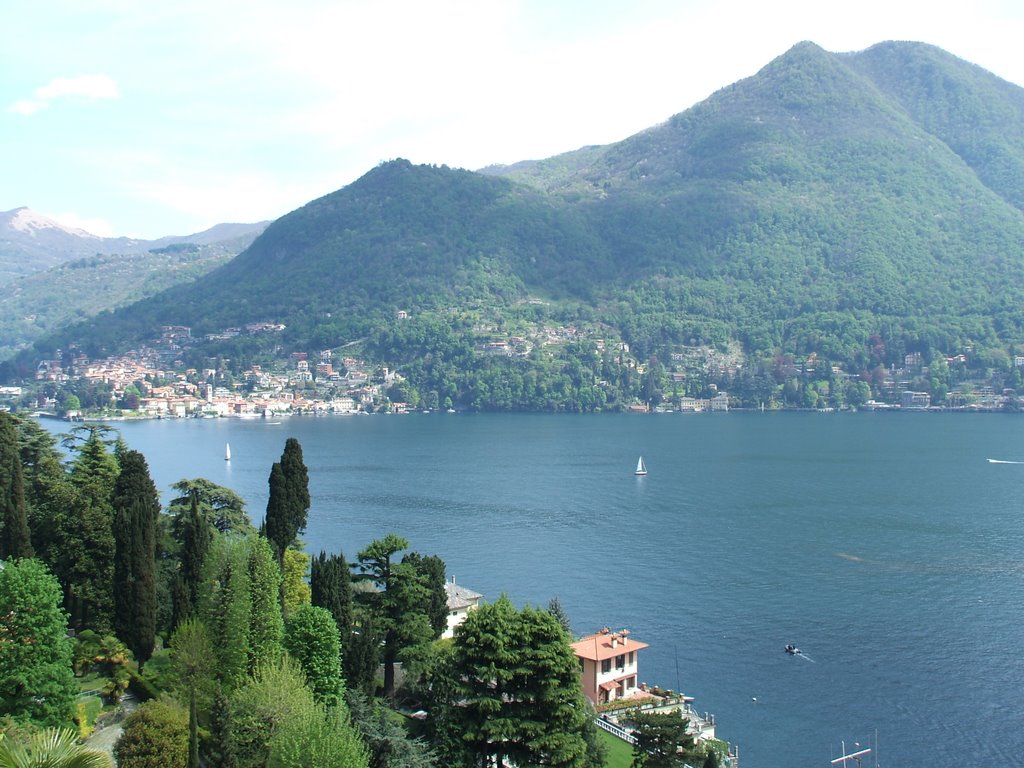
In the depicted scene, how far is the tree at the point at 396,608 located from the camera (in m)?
32.7

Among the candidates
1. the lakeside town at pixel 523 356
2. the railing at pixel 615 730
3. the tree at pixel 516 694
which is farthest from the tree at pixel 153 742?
the lakeside town at pixel 523 356

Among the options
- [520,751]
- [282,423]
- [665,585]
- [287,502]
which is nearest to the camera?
[520,751]

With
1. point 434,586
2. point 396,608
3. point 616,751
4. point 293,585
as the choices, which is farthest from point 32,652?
point 616,751

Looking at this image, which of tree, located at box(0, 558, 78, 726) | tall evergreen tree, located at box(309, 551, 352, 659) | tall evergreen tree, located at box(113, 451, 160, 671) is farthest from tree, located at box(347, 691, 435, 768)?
tall evergreen tree, located at box(113, 451, 160, 671)

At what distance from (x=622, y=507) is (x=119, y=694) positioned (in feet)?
176

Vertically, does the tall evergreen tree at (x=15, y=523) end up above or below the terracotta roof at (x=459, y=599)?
above

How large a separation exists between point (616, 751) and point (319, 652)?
10352 mm

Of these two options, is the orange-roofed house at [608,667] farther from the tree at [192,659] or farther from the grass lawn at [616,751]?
the tree at [192,659]

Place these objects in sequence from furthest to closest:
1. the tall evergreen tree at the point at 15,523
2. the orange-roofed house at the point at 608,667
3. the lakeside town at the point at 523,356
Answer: the lakeside town at the point at 523,356 → the orange-roofed house at the point at 608,667 → the tall evergreen tree at the point at 15,523

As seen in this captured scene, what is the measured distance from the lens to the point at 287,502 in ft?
137

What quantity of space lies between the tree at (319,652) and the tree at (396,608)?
3988 millimetres

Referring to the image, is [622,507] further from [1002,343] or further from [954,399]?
[1002,343]

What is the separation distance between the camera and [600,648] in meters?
38.1

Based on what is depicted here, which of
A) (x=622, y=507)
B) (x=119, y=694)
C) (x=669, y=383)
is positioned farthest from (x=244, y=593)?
(x=669, y=383)
